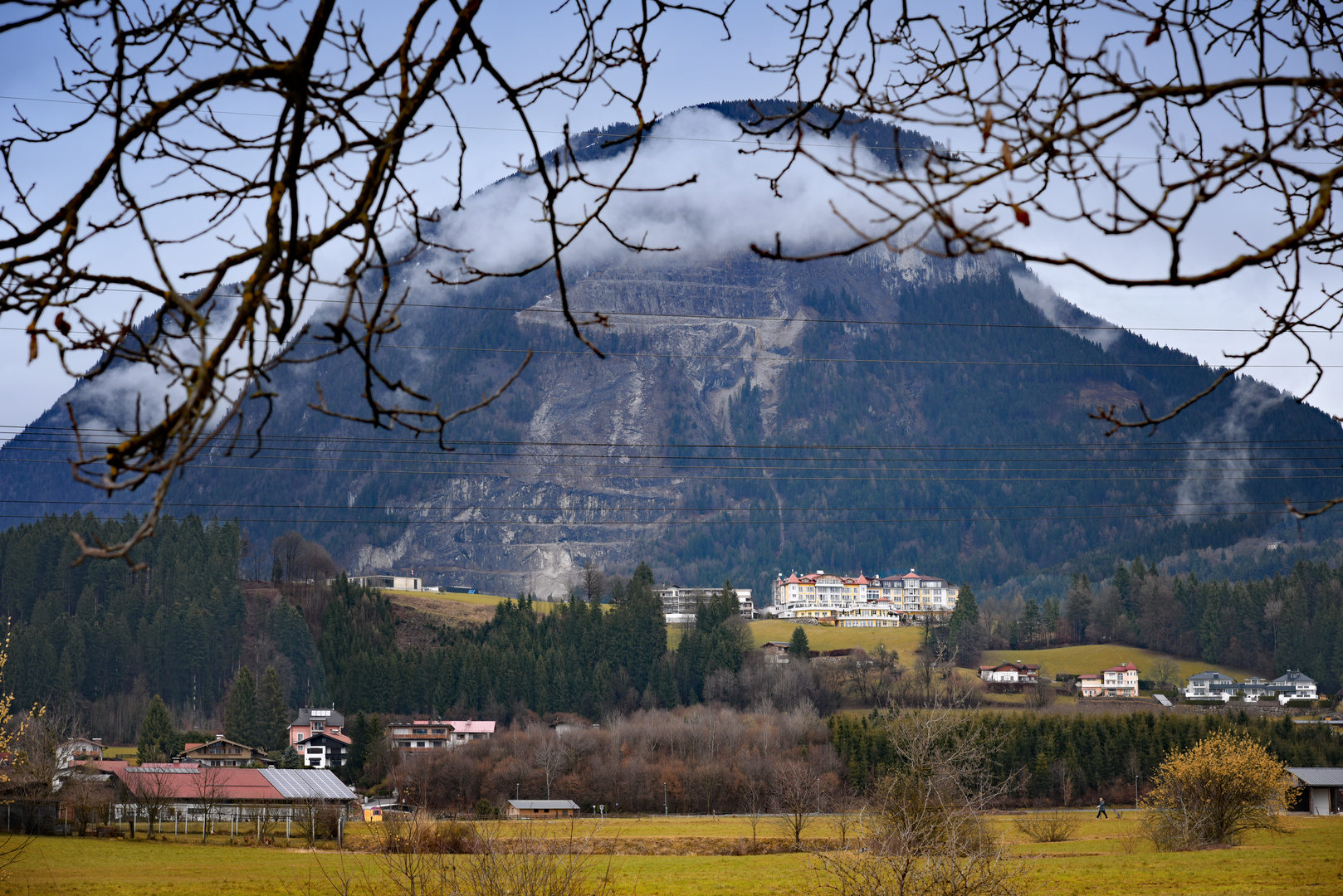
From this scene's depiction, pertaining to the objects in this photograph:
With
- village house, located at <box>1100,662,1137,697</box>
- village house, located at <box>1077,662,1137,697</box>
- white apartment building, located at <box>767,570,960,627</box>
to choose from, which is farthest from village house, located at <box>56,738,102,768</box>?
white apartment building, located at <box>767,570,960,627</box>

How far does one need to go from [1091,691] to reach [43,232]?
103m

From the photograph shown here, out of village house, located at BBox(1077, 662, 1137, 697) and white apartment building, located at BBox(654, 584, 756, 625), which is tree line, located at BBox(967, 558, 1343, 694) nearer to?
village house, located at BBox(1077, 662, 1137, 697)

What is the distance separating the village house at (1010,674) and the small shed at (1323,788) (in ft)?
126

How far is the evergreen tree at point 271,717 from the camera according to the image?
74562mm

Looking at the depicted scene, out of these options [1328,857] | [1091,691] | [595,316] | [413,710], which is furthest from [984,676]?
[595,316]

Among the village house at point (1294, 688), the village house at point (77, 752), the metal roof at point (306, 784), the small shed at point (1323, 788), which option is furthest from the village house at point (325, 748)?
the village house at point (1294, 688)

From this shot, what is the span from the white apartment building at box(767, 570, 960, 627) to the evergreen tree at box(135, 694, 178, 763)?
8820 centimetres

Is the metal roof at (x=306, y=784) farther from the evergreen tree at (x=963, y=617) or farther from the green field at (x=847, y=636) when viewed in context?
the evergreen tree at (x=963, y=617)

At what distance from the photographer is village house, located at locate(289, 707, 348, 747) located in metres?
78.7

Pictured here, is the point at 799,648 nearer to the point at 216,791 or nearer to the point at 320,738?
the point at 320,738

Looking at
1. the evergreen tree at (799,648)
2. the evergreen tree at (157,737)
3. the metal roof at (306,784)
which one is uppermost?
the evergreen tree at (799,648)

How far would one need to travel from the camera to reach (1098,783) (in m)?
65.9

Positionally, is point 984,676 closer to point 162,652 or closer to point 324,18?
point 162,652

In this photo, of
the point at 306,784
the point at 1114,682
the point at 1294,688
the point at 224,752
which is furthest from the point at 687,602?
the point at 306,784
